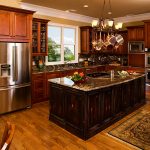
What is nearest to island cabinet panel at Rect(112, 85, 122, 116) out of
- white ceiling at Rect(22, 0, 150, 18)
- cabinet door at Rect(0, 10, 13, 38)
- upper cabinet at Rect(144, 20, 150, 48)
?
white ceiling at Rect(22, 0, 150, 18)

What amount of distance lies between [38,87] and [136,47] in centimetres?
416

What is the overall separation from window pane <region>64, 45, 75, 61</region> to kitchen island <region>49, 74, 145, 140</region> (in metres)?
3.27

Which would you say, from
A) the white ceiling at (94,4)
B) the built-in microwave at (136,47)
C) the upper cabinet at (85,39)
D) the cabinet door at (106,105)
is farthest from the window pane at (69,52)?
the cabinet door at (106,105)

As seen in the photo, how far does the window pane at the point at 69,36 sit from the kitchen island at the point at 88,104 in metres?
3.48

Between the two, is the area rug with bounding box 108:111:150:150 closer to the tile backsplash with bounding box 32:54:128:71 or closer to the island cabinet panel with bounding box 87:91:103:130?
the island cabinet panel with bounding box 87:91:103:130

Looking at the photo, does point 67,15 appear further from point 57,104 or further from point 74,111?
point 74,111

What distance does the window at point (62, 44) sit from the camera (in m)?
6.39

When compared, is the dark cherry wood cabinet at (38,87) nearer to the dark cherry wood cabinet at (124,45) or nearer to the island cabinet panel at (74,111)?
the island cabinet panel at (74,111)

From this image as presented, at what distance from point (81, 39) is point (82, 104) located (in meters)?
4.81

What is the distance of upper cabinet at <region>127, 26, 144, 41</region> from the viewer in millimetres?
6730

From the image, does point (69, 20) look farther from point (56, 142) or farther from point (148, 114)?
point (56, 142)

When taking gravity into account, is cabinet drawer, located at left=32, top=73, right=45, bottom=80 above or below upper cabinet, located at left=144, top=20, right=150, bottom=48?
below

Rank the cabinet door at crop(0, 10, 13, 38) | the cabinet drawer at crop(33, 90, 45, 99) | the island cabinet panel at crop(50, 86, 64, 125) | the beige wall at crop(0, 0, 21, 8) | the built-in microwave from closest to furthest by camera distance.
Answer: the island cabinet panel at crop(50, 86, 64, 125) < the cabinet door at crop(0, 10, 13, 38) < the beige wall at crop(0, 0, 21, 8) < the cabinet drawer at crop(33, 90, 45, 99) < the built-in microwave

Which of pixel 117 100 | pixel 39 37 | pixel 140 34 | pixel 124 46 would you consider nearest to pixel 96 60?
pixel 124 46
